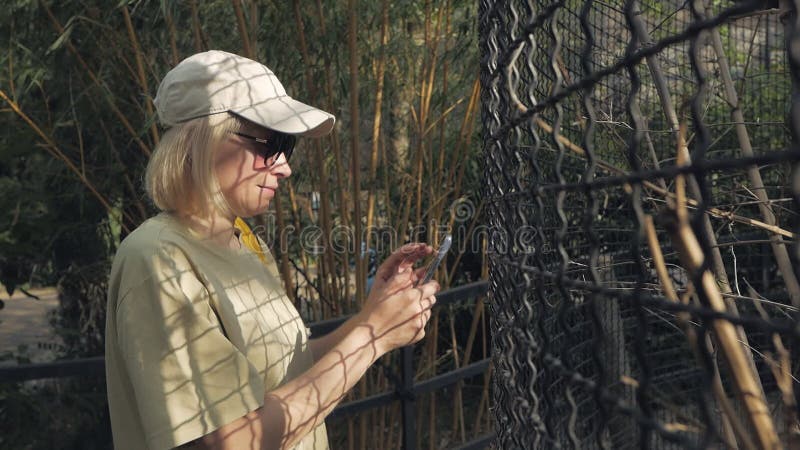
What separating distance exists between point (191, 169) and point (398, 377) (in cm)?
158

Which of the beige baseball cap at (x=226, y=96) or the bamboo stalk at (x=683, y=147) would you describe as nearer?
the bamboo stalk at (x=683, y=147)

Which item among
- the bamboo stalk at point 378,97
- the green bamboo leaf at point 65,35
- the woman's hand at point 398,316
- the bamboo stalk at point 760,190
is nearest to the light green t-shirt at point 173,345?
the woman's hand at point 398,316

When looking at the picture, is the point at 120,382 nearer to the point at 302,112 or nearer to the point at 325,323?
the point at 302,112

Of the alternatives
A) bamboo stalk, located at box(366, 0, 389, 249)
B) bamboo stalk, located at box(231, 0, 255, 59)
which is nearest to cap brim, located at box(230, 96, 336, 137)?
bamboo stalk, located at box(231, 0, 255, 59)

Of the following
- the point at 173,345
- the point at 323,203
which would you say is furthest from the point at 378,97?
the point at 173,345

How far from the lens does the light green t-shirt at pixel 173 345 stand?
3.98ft

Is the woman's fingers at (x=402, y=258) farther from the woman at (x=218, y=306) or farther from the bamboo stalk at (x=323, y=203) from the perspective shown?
the bamboo stalk at (x=323, y=203)

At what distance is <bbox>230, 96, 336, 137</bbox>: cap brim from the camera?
139 centimetres

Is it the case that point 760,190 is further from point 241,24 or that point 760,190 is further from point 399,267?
point 241,24

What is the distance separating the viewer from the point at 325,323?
2.42 meters

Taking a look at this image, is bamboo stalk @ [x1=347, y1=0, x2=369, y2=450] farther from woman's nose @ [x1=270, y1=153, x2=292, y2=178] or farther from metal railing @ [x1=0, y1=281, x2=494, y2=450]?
woman's nose @ [x1=270, y1=153, x2=292, y2=178]

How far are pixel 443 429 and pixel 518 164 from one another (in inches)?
139

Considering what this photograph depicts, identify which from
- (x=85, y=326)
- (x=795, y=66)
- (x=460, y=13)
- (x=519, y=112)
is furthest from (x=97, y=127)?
(x=795, y=66)

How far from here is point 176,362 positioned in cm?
121
